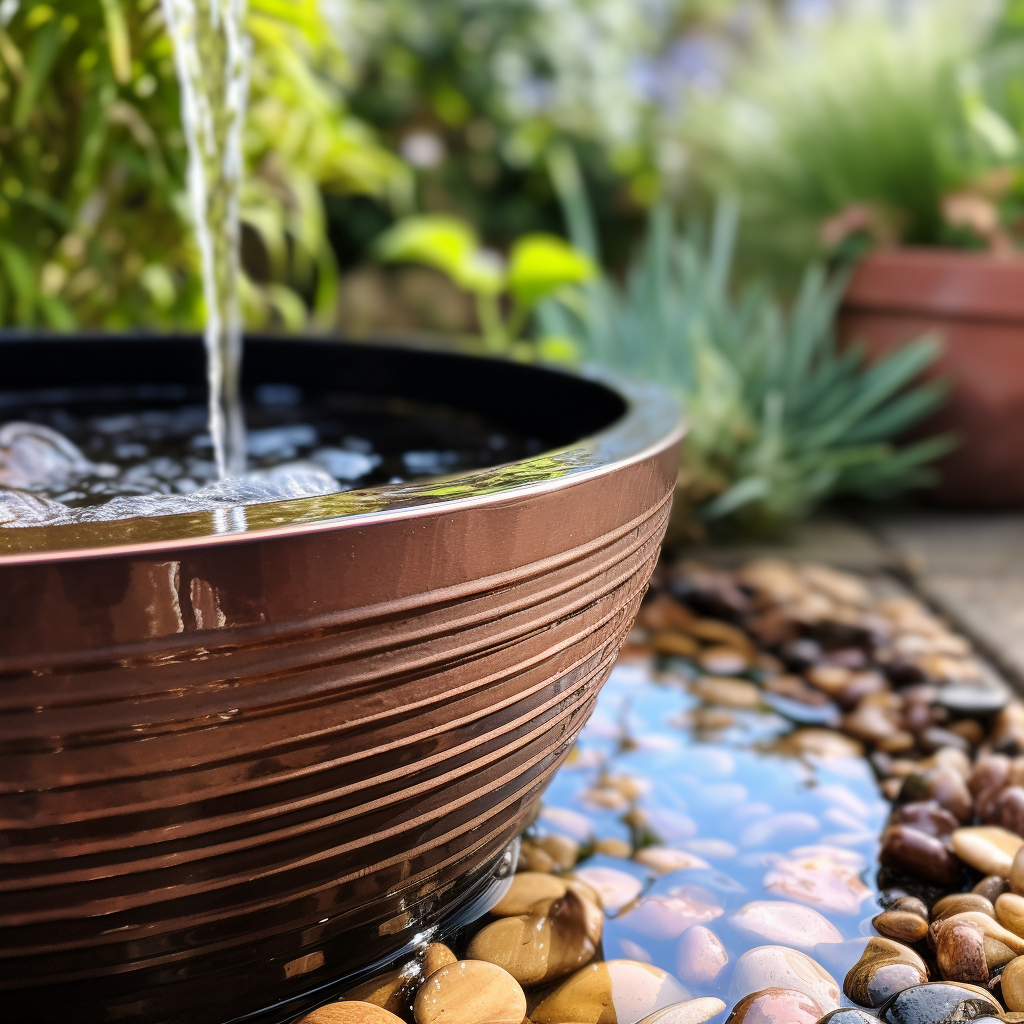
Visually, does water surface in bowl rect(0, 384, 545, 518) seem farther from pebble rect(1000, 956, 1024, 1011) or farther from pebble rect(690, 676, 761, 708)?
pebble rect(1000, 956, 1024, 1011)

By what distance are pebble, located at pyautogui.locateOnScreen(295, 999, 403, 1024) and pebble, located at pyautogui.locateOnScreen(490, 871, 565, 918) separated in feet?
0.61

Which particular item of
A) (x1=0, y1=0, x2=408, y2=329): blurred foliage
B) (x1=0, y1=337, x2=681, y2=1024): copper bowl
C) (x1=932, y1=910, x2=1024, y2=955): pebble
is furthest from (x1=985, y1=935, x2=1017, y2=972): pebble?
(x1=0, y1=0, x2=408, y2=329): blurred foliage

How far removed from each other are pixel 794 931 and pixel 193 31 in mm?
1310

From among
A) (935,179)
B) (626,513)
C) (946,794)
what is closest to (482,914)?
(626,513)

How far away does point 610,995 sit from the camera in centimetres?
80

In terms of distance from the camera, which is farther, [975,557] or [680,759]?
[975,557]

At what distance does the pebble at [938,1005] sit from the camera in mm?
739

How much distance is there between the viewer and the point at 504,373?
1308 millimetres

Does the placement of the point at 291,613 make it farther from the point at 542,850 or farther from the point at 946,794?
the point at 946,794

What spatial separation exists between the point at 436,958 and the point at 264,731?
0.36 m

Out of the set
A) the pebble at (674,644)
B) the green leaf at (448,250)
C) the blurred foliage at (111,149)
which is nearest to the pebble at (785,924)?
the pebble at (674,644)

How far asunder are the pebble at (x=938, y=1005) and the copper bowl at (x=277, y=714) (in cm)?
34

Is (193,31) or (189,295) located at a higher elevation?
(193,31)

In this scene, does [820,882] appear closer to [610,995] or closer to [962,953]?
[962,953]
